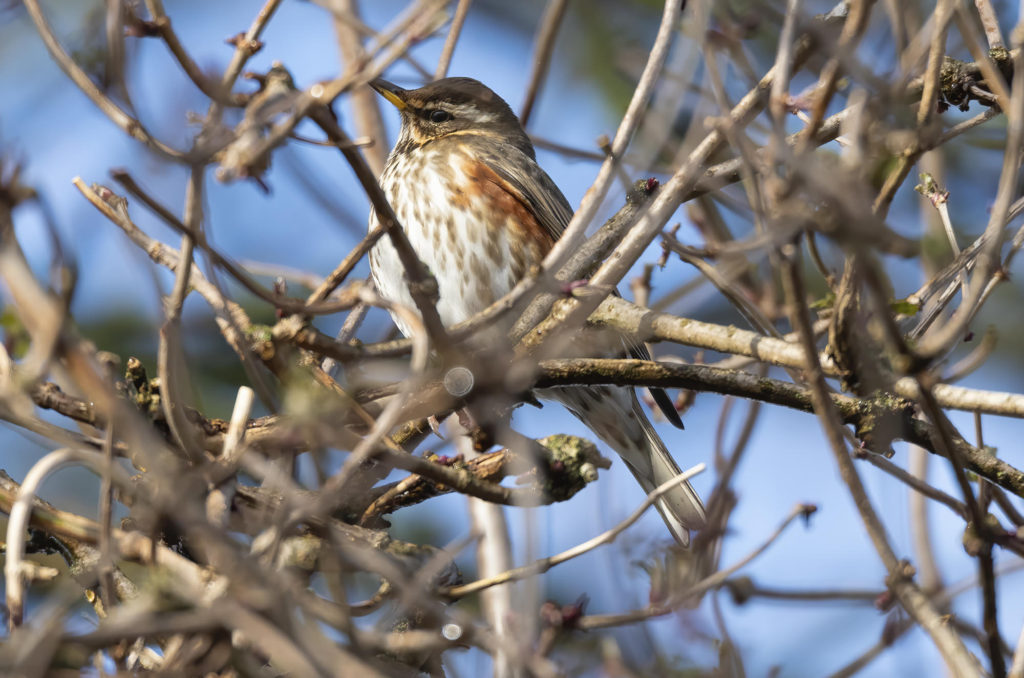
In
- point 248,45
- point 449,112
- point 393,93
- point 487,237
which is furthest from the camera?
point 449,112

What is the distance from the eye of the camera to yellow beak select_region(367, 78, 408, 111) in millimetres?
5078

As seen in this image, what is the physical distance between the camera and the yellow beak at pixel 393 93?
5078 mm

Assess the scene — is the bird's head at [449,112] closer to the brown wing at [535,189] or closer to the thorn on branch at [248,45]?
the brown wing at [535,189]

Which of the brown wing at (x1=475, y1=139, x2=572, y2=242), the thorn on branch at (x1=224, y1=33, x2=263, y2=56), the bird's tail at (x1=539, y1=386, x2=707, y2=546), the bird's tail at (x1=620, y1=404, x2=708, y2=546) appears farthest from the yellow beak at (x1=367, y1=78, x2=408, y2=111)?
the thorn on branch at (x1=224, y1=33, x2=263, y2=56)

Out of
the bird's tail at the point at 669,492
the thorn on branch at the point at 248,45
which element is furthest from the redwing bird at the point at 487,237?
the thorn on branch at the point at 248,45

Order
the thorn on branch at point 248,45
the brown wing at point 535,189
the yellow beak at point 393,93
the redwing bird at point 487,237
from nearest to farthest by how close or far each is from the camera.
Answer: the thorn on branch at point 248,45, the redwing bird at point 487,237, the brown wing at point 535,189, the yellow beak at point 393,93

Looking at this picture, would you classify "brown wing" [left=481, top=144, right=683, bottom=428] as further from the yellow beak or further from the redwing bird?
the yellow beak

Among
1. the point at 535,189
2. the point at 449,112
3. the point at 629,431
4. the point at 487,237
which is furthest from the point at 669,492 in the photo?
the point at 449,112

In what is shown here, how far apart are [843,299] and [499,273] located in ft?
7.64

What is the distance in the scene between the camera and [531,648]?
2.21 meters

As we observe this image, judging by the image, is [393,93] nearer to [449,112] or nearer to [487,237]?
[449,112]

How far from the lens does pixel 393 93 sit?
5.26 meters

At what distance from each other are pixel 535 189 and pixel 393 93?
936mm

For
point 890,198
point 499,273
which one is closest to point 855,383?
point 890,198
